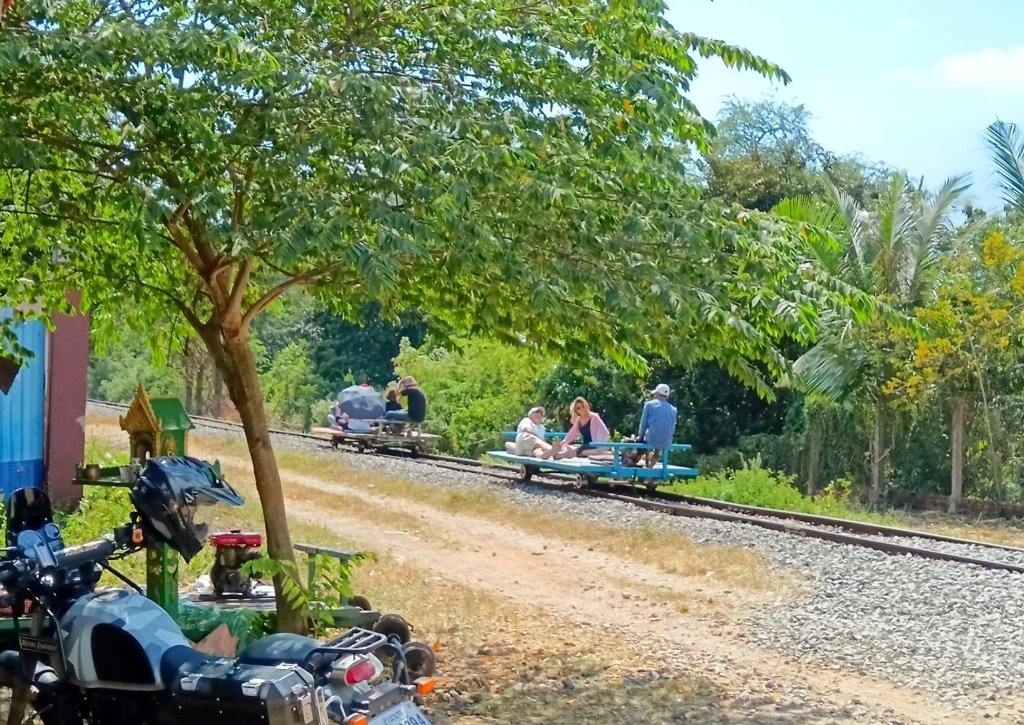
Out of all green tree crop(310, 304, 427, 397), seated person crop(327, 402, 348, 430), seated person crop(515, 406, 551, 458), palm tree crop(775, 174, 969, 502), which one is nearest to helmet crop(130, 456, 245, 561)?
seated person crop(515, 406, 551, 458)

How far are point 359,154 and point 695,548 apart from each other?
8296 millimetres

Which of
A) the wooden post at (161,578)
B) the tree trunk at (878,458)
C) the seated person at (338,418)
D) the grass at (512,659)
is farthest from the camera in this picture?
the seated person at (338,418)

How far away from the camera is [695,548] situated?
43.5 feet

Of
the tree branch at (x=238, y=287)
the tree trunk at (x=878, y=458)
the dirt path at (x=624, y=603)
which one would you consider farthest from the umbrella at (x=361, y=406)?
the tree branch at (x=238, y=287)

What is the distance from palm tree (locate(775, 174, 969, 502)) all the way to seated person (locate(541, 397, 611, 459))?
3.56 metres

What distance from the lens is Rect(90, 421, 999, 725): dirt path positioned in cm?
739

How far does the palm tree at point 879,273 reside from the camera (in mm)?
20000

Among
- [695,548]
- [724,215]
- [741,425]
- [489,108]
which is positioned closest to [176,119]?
[489,108]

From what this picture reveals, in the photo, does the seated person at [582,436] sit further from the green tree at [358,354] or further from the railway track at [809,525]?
the green tree at [358,354]

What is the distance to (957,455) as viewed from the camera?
19.0 meters

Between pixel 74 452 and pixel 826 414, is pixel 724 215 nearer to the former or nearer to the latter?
pixel 74 452

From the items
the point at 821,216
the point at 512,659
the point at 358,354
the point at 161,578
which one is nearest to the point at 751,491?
the point at 821,216

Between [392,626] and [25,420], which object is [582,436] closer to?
[25,420]

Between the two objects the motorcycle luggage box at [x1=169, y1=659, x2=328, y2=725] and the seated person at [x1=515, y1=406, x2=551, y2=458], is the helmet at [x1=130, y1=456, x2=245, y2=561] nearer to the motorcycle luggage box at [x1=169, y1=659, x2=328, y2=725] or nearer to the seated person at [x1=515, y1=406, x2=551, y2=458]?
the motorcycle luggage box at [x1=169, y1=659, x2=328, y2=725]
